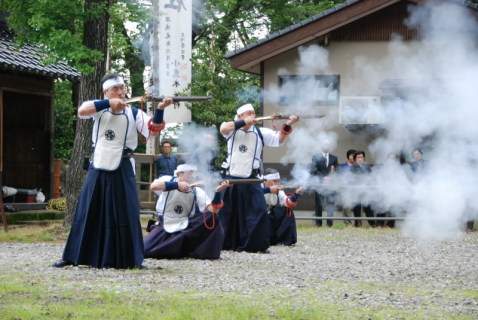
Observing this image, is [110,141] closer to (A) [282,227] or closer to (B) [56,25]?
(B) [56,25]

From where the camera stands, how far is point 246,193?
39.9 feet

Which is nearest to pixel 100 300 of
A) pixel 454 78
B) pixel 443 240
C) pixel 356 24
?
pixel 454 78

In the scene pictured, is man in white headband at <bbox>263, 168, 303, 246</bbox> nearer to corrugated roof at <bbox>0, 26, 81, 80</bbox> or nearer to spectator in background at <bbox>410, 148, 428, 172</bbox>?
spectator in background at <bbox>410, 148, 428, 172</bbox>

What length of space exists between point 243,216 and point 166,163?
3920mm

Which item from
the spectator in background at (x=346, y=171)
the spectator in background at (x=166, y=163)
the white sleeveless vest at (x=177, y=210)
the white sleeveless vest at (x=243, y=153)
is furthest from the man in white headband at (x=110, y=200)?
the spectator in background at (x=346, y=171)

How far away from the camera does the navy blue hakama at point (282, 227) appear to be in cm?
1373

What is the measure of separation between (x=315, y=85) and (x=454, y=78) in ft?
28.4

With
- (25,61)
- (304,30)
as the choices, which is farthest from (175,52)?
(25,61)

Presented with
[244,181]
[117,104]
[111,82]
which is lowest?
[244,181]

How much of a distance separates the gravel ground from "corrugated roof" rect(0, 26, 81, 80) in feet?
16.1

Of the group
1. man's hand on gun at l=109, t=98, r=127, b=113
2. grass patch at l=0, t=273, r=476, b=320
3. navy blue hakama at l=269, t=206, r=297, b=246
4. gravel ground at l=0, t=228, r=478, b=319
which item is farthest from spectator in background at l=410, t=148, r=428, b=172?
grass patch at l=0, t=273, r=476, b=320

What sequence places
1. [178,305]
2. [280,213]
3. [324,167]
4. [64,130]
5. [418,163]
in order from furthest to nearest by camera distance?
[64,130], [324,167], [280,213], [418,163], [178,305]

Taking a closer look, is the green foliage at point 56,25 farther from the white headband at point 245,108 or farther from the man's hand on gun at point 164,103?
the man's hand on gun at point 164,103

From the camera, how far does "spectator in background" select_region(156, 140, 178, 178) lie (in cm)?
1563
